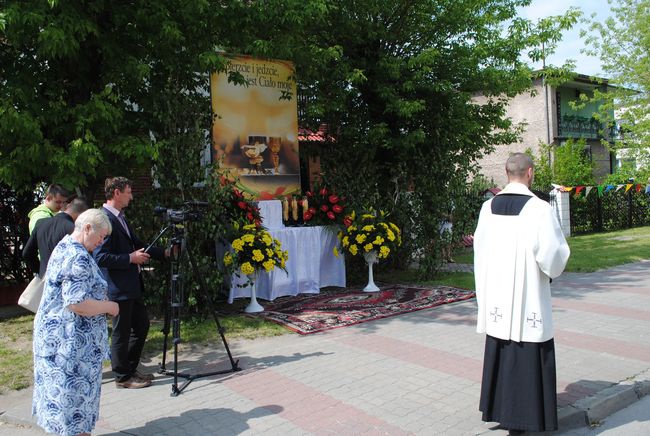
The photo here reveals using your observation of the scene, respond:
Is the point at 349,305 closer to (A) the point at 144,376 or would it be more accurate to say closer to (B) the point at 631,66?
(A) the point at 144,376

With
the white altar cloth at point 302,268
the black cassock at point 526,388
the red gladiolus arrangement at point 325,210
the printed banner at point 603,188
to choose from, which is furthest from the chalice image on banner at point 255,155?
the printed banner at point 603,188

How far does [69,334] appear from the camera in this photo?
367 centimetres

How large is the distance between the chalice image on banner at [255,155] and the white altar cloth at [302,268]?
1.29m

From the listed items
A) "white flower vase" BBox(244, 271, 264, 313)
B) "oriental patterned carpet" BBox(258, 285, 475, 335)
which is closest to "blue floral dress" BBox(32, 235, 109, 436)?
"oriental patterned carpet" BBox(258, 285, 475, 335)

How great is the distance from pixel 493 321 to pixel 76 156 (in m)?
4.94

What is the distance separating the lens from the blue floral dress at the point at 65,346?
11.9 feet

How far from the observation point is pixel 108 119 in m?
6.74

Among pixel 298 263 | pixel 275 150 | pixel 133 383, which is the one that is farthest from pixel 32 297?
pixel 275 150

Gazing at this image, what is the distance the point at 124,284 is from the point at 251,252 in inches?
132

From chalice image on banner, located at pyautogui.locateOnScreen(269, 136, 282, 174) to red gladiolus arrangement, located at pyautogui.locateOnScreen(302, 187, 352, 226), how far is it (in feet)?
2.78

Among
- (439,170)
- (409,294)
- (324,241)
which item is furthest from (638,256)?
(324,241)

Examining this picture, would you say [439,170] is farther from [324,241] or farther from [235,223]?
[235,223]

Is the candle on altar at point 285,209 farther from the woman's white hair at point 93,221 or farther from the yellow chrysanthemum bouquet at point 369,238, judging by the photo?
the woman's white hair at point 93,221

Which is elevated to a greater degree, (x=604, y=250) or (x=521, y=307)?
(x=521, y=307)
